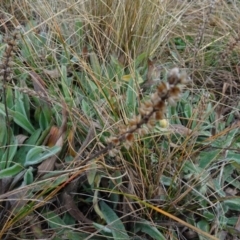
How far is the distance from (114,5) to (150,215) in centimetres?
101

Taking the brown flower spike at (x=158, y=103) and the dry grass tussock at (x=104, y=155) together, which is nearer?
the brown flower spike at (x=158, y=103)

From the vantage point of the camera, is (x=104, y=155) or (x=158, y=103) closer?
(x=158, y=103)

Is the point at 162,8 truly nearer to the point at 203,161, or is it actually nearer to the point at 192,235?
the point at 203,161

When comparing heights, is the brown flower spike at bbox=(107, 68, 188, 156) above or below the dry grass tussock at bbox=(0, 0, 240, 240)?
above

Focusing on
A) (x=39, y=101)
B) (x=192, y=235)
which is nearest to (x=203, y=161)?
(x=192, y=235)

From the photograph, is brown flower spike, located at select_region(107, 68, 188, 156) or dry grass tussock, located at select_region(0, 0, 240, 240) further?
dry grass tussock, located at select_region(0, 0, 240, 240)

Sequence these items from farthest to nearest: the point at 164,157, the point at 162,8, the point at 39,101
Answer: the point at 162,8
the point at 39,101
the point at 164,157

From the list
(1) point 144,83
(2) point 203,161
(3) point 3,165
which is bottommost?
(2) point 203,161

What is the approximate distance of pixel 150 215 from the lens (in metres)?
1.41

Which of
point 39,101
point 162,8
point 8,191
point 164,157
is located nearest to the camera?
point 8,191

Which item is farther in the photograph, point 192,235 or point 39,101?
point 39,101

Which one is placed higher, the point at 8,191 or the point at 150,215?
the point at 8,191

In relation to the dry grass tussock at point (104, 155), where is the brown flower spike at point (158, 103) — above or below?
above

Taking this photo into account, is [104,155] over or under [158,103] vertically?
under
